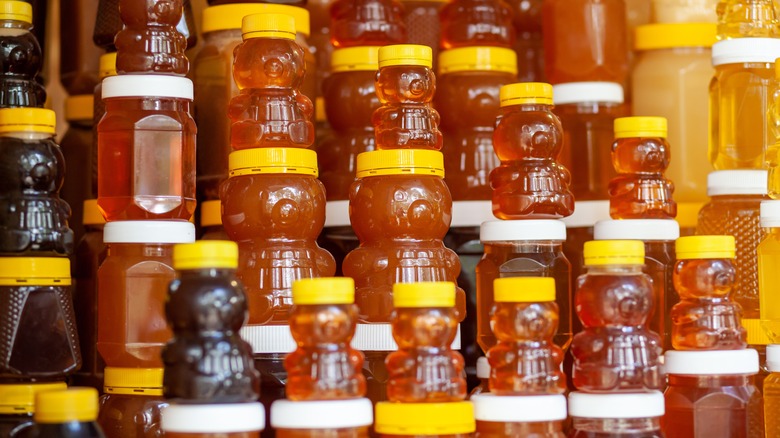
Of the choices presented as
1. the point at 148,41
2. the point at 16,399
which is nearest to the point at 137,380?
the point at 16,399

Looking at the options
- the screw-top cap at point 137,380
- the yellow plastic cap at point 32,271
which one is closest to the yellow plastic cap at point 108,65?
the yellow plastic cap at point 32,271

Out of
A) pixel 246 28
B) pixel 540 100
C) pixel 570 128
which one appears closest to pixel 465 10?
pixel 570 128

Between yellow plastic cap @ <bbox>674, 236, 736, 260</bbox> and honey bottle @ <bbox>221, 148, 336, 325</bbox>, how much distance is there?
0.66m

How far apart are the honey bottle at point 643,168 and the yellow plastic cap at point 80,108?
1240mm

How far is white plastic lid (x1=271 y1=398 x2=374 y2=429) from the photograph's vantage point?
1.77 meters

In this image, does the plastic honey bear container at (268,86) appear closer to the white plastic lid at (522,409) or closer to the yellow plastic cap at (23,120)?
the yellow plastic cap at (23,120)

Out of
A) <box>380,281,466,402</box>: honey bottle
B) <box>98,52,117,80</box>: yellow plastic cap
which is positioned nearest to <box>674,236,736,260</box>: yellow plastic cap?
<box>380,281,466,402</box>: honey bottle

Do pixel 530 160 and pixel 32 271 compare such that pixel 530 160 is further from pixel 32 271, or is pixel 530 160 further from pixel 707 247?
pixel 32 271

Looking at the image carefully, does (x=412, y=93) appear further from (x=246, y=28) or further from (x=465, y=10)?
(x=465, y=10)

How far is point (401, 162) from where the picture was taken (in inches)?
86.6

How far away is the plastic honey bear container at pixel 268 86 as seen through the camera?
2.22 meters

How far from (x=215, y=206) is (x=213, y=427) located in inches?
37.9

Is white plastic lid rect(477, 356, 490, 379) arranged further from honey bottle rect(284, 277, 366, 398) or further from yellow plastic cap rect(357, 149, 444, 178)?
honey bottle rect(284, 277, 366, 398)

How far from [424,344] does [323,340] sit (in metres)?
0.16
